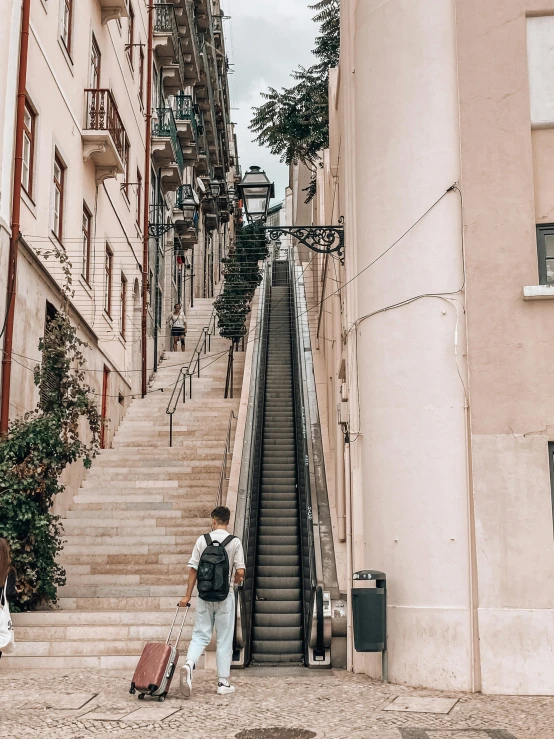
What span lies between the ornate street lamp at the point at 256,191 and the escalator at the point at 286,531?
13.7 ft

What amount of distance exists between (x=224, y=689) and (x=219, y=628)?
520mm

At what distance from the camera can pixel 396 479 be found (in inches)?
371

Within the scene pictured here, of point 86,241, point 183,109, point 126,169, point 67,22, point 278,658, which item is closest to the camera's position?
point 278,658

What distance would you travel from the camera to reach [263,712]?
25.1 feet

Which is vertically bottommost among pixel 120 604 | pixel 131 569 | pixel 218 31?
pixel 120 604

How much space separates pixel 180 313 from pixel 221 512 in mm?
21686

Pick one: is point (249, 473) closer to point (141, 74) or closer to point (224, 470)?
point (224, 470)

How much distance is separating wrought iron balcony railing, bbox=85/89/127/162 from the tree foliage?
528 inches

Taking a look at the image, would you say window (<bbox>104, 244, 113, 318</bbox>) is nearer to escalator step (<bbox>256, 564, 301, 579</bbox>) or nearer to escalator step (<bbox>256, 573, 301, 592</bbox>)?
escalator step (<bbox>256, 564, 301, 579</bbox>)

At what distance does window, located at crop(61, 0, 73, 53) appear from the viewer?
17469mm

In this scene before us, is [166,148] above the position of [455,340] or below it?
above

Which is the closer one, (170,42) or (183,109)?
(170,42)

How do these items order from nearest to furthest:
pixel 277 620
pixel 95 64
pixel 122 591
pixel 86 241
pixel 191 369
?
pixel 277 620
pixel 122 591
pixel 86 241
pixel 95 64
pixel 191 369

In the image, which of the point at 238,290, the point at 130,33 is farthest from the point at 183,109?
the point at 130,33
